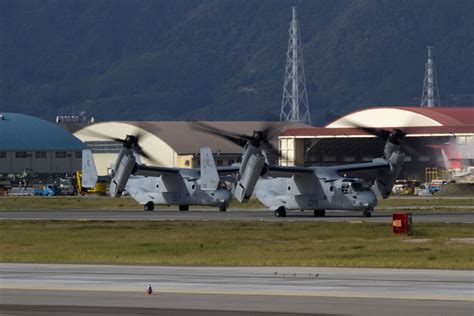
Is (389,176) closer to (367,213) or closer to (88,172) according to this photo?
(367,213)

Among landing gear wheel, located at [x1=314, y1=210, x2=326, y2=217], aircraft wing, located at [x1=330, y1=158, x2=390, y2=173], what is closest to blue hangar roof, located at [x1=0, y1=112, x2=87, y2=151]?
aircraft wing, located at [x1=330, y1=158, x2=390, y2=173]

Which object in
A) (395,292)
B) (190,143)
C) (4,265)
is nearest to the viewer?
(395,292)

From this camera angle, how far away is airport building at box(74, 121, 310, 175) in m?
175

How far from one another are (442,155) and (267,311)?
126 metres

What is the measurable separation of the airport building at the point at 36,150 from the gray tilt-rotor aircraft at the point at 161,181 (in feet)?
295

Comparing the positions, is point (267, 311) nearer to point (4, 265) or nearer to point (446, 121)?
point (4, 265)

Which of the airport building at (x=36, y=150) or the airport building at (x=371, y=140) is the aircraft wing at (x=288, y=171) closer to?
the airport building at (x=371, y=140)

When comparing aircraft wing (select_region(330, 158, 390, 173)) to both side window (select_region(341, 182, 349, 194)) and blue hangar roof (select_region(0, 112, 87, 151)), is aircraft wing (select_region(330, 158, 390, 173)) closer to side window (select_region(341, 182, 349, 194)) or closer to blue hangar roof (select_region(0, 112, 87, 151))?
side window (select_region(341, 182, 349, 194))

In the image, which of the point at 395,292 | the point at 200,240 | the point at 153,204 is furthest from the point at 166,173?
the point at 395,292

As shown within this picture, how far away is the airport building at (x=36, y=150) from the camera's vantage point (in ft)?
607

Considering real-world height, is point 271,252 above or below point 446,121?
below

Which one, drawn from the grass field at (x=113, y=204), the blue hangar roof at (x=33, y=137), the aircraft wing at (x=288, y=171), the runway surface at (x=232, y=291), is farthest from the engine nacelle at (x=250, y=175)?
the blue hangar roof at (x=33, y=137)

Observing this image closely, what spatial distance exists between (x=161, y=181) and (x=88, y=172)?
5949 millimetres

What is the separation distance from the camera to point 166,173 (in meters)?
93.4
